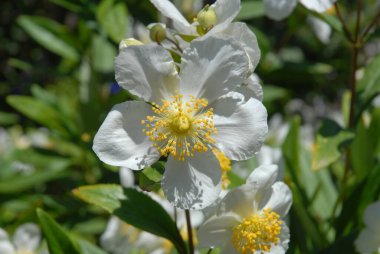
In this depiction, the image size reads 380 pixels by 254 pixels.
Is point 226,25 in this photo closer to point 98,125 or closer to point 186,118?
point 186,118

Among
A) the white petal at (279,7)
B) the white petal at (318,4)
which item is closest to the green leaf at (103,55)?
the white petal at (279,7)

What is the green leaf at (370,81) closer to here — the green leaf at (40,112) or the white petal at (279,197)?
the white petal at (279,197)

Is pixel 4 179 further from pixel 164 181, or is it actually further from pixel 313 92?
pixel 313 92

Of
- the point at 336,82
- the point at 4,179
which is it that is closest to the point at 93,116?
the point at 4,179

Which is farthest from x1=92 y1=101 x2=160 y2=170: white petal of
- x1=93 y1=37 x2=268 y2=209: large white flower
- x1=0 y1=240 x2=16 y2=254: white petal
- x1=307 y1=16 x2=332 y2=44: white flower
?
x1=307 y1=16 x2=332 y2=44: white flower

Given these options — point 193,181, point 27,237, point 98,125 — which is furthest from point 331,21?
point 27,237

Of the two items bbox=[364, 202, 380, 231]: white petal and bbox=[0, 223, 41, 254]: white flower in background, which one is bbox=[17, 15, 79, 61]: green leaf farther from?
bbox=[364, 202, 380, 231]: white petal
